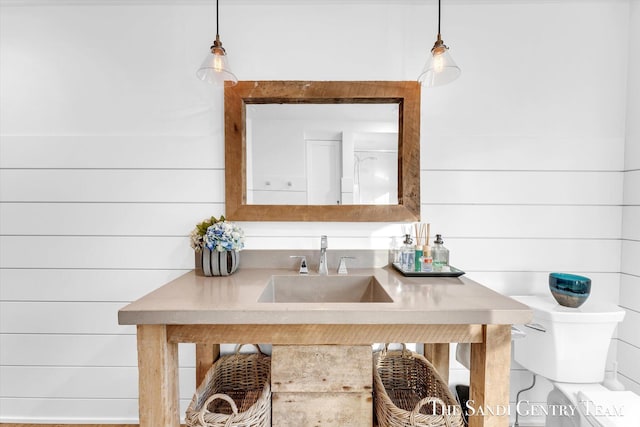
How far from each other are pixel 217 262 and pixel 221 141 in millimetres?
609

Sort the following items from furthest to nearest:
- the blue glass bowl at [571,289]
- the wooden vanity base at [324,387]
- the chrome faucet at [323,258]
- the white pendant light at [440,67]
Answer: the chrome faucet at [323,258], the blue glass bowl at [571,289], the white pendant light at [440,67], the wooden vanity base at [324,387]

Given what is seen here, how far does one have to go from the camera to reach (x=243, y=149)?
147cm

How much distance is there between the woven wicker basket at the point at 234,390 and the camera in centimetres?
101

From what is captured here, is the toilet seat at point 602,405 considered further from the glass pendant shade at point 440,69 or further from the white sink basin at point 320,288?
the glass pendant shade at point 440,69

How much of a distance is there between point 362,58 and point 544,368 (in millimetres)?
1640

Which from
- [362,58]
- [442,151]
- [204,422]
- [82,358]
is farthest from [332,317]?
[82,358]

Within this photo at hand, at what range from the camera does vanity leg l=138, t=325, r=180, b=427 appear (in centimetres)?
92

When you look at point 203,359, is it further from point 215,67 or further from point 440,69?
point 440,69

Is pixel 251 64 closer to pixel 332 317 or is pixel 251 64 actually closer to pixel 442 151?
pixel 442 151

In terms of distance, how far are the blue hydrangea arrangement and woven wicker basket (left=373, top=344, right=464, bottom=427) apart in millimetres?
799

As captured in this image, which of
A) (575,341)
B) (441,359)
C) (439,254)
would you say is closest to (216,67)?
(439,254)

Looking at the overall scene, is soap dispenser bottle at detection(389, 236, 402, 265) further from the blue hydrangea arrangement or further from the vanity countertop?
the blue hydrangea arrangement

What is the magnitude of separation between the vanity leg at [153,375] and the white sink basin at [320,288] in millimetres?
513

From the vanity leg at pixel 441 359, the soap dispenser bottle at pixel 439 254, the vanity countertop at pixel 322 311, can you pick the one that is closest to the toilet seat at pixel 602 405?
the vanity leg at pixel 441 359
